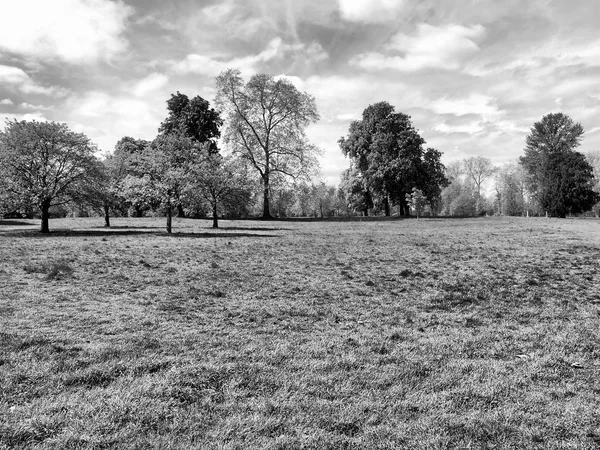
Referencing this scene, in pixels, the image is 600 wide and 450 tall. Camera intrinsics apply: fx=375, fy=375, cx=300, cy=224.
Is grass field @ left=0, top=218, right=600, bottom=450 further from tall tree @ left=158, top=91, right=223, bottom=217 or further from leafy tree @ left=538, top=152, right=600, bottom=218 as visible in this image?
leafy tree @ left=538, top=152, right=600, bottom=218

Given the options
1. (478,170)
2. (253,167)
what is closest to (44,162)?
(253,167)

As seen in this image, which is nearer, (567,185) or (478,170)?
(567,185)

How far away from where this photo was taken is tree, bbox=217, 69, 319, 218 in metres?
40.7

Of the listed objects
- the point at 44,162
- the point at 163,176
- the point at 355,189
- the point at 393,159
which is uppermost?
the point at 393,159

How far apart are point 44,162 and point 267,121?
25121 mm

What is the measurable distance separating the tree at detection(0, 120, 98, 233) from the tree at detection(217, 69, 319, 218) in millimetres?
19733

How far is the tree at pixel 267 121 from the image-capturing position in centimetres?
4066

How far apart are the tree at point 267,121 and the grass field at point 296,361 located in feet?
108

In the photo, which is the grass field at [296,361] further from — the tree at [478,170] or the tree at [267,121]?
the tree at [478,170]

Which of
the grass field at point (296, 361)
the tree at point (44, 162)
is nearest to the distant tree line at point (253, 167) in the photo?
the tree at point (44, 162)

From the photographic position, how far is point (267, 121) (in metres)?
42.4

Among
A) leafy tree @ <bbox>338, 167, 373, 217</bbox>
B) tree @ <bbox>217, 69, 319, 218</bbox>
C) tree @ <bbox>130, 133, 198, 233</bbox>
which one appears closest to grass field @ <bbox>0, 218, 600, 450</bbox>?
tree @ <bbox>130, 133, 198, 233</bbox>

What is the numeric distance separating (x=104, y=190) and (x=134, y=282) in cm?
1855

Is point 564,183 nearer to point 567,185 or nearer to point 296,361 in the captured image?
point 567,185
